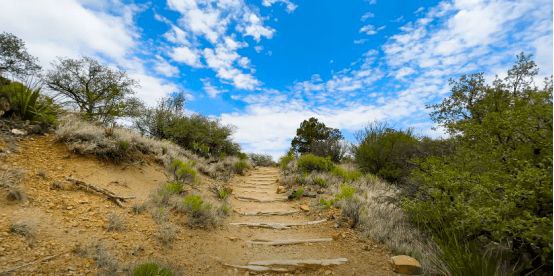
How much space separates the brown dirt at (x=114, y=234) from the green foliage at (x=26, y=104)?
2.48 ft

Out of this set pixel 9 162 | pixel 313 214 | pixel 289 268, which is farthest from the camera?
pixel 313 214

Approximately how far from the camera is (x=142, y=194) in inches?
246

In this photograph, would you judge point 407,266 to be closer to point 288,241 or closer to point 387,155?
point 288,241

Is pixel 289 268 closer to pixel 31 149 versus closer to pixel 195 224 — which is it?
pixel 195 224

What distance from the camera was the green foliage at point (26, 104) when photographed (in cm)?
664

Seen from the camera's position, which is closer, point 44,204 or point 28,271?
point 28,271

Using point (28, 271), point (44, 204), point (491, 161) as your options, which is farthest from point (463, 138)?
point (44, 204)

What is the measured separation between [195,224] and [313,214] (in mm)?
2982

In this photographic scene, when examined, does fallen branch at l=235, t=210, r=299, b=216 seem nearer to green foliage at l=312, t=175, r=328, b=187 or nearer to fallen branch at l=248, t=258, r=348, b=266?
green foliage at l=312, t=175, r=328, b=187

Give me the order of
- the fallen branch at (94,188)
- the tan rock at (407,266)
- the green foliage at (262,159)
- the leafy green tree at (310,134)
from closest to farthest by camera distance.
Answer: the tan rock at (407,266) → the fallen branch at (94,188) → the green foliage at (262,159) → the leafy green tree at (310,134)

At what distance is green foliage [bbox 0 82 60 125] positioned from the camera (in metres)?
6.64

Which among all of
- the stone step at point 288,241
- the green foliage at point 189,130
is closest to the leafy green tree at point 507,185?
the stone step at point 288,241

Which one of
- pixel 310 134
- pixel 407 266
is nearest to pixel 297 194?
pixel 407 266

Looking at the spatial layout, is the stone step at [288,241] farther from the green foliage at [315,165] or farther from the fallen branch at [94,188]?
the green foliage at [315,165]
